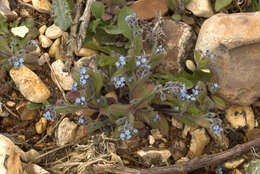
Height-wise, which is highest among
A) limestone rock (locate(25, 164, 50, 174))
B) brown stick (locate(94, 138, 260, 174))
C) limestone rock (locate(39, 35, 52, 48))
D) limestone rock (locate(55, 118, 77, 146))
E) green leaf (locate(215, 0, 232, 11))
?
green leaf (locate(215, 0, 232, 11))

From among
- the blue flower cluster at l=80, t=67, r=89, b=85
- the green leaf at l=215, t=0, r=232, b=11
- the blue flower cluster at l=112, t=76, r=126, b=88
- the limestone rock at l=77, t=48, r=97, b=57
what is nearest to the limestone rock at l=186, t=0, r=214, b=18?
the green leaf at l=215, t=0, r=232, b=11

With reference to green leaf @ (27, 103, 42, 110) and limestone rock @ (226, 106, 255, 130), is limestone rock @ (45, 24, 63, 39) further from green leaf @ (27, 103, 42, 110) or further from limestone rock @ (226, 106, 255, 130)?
limestone rock @ (226, 106, 255, 130)

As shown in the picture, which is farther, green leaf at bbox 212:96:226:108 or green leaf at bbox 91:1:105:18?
green leaf at bbox 91:1:105:18

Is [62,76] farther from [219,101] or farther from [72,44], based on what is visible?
[219,101]

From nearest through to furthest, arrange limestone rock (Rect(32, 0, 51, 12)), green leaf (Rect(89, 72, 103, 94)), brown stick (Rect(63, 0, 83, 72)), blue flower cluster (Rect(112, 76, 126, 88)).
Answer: blue flower cluster (Rect(112, 76, 126, 88)) < green leaf (Rect(89, 72, 103, 94)) < brown stick (Rect(63, 0, 83, 72)) < limestone rock (Rect(32, 0, 51, 12))

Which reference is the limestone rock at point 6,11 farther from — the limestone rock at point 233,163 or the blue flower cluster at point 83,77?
the limestone rock at point 233,163

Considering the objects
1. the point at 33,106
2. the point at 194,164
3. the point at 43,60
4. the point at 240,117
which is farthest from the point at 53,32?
the point at 240,117
